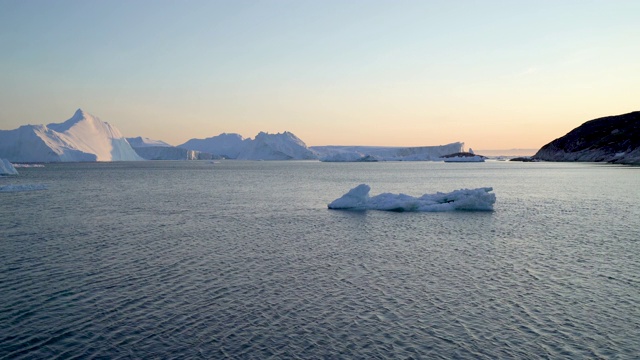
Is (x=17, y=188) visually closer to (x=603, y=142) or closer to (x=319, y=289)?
(x=319, y=289)

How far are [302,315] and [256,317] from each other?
131cm

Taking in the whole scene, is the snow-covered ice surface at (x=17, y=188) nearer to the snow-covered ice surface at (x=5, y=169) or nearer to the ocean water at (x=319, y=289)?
the ocean water at (x=319, y=289)

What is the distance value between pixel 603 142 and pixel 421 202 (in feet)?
448

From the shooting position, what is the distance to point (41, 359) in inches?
401

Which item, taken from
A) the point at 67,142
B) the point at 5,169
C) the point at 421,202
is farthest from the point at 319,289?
the point at 67,142

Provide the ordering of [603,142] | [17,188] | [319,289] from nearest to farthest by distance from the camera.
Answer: [319,289] → [17,188] → [603,142]

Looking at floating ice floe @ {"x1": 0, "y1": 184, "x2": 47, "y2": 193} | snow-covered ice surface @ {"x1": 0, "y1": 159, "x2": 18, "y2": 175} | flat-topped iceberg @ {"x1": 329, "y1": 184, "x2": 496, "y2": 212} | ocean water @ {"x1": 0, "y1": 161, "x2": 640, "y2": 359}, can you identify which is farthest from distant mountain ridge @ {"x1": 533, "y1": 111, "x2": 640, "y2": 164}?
snow-covered ice surface @ {"x1": 0, "y1": 159, "x2": 18, "y2": 175}

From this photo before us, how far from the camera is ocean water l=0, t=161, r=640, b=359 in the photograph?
36.5 feet

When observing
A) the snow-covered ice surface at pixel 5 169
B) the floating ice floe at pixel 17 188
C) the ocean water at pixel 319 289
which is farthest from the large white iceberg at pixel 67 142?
the ocean water at pixel 319 289

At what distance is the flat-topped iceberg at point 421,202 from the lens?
35438mm

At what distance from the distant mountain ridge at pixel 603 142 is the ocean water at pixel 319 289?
11914 centimetres

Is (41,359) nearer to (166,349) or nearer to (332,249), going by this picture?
(166,349)

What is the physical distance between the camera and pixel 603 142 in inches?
5664

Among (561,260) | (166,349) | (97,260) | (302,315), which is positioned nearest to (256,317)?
(302,315)
